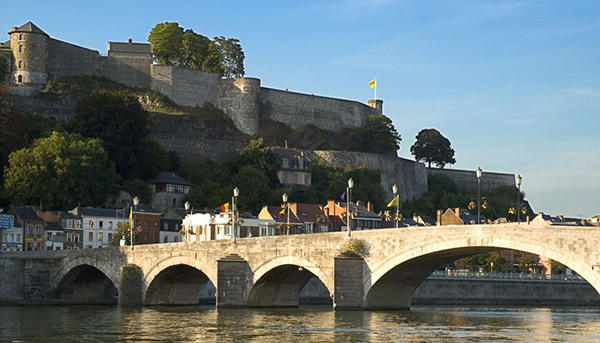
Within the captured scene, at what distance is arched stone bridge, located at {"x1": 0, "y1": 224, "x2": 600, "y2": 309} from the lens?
40.9m

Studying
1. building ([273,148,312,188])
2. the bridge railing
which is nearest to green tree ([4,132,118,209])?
building ([273,148,312,188])

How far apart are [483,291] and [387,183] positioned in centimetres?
3794

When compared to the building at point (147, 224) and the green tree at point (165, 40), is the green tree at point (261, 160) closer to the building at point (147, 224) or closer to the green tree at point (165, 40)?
the building at point (147, 224)

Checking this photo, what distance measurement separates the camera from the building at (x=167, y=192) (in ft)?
308

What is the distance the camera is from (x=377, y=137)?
4609 inches

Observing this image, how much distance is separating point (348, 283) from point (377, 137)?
70022mm

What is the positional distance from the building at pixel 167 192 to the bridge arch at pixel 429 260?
45122mm

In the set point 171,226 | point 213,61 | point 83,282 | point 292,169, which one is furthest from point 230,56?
point 83,282

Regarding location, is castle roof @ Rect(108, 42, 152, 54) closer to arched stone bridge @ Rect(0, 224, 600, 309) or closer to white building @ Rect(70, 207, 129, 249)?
white building @ Rect(70, 207, 129, 249)

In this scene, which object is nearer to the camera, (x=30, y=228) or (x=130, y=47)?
(x=30, y=228)

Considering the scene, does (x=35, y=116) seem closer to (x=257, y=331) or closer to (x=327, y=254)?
(x=327, y=254)

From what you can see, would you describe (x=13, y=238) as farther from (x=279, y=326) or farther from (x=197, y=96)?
(x=279, y=326)

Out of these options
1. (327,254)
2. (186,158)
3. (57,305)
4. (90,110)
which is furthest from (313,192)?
(327,254)

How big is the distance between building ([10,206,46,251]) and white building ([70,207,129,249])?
11.4 feet
